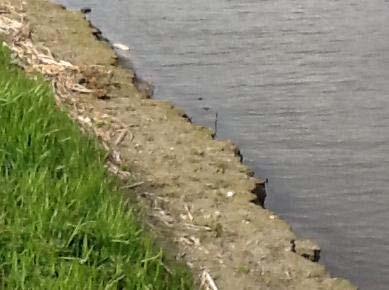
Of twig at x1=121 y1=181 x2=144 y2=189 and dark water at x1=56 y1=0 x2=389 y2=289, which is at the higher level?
dark water at x1=56 y1=0 x2=389 y2=289

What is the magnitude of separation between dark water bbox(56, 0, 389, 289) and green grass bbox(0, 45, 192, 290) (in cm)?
147

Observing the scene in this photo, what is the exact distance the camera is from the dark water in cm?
589

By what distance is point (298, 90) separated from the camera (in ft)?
23.6

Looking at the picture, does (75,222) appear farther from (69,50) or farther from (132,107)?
(69,50)

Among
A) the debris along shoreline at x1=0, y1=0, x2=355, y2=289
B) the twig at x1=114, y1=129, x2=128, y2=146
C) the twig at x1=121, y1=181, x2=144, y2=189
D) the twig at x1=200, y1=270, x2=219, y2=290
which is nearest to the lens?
the twig at x1=200, y1=270, x2=219, y2=290

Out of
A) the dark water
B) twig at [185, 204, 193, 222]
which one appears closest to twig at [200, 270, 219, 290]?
twig at [185, 204, 193, 222]

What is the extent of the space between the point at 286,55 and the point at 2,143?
132 inches

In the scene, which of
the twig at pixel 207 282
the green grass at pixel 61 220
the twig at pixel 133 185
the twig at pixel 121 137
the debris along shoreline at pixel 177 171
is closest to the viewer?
the green grass at pixel 61 220

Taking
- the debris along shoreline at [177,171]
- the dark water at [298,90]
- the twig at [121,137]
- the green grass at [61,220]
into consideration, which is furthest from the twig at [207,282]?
the twig at [121,137]

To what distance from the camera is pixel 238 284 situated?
4840mm

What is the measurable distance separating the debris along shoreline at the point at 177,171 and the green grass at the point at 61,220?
49 centimetres

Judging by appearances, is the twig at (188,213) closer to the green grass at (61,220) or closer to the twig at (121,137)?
the green grass at (61,220)

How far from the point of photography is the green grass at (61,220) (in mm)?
4004

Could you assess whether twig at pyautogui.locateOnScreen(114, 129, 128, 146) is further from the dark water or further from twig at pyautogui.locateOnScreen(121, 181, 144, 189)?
the dark water
